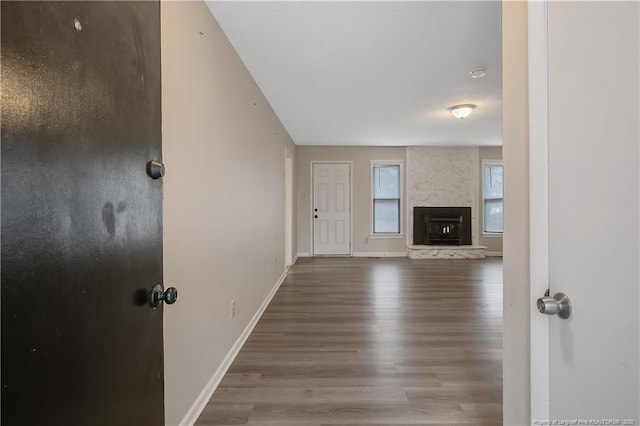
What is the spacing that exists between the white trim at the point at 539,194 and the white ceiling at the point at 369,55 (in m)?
1.34

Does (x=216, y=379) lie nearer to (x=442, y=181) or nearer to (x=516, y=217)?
(x=516, y=217)

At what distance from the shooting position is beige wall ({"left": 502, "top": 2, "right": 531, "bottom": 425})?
113 cm

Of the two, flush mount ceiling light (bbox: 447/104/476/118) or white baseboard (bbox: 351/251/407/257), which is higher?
flush mount ceiling light (bbox: 447/104/476/118)

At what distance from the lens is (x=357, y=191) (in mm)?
7281

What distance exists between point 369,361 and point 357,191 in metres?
5.24

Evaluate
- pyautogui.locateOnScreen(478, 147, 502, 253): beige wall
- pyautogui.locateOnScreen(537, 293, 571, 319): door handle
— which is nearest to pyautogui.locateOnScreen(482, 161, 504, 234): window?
pyautogui.locateOnScreen(478, 147, 502, 253): beige wall

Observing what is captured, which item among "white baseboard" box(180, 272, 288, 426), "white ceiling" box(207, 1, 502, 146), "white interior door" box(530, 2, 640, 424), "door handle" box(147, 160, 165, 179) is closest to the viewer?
"white interior door" box(530, 2, 640, 424)

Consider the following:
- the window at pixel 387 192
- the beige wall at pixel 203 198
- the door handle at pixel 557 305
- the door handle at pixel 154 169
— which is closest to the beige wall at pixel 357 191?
the window at pixel 387 192

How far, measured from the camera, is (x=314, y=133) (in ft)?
19.3

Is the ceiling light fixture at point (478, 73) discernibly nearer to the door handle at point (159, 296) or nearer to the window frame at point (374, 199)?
the door handle at point (159, 296)

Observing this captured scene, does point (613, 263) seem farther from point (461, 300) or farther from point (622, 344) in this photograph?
point (461, 300)

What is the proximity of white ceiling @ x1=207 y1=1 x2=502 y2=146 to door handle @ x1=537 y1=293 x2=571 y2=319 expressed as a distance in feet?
6.40

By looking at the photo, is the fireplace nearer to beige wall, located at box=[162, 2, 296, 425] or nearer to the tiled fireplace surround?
the tiled fireplace surround

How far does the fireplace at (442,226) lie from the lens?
7.16m
